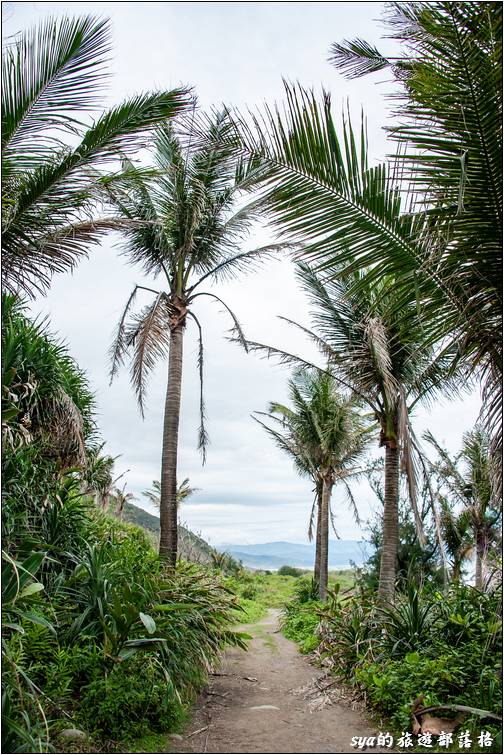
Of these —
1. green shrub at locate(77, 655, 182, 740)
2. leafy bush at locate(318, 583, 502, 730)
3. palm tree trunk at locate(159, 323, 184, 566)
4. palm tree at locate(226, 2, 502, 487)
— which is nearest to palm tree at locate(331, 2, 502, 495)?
palm tree at locate(226, 2, 502, 487)

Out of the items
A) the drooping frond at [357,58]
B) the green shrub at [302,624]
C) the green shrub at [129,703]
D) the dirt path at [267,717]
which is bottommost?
the green shrub at [302,624]

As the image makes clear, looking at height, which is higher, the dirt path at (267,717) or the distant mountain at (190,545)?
the distant mountain at (190,545)

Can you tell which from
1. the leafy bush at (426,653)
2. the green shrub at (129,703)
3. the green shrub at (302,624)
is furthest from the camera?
the green shrub at (302,624)

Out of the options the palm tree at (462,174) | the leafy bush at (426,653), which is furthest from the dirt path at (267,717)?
the palm tree at (462,174)

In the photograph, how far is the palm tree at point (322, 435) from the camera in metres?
15.3

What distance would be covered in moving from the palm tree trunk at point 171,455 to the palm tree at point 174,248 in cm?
2

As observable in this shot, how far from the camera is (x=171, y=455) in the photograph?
8922 mm

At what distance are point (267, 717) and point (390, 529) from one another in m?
3.42

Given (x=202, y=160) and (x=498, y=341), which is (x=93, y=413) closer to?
(x=202, y=160)

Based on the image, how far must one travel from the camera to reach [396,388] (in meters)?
8.14

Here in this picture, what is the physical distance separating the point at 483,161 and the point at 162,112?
3345 millimetres

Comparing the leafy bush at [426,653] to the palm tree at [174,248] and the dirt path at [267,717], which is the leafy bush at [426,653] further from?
the palm tree at [174,248]

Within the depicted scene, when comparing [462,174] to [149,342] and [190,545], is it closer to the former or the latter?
[149,342]

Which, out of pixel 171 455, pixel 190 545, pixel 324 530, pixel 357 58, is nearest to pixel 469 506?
pixel 324 530
